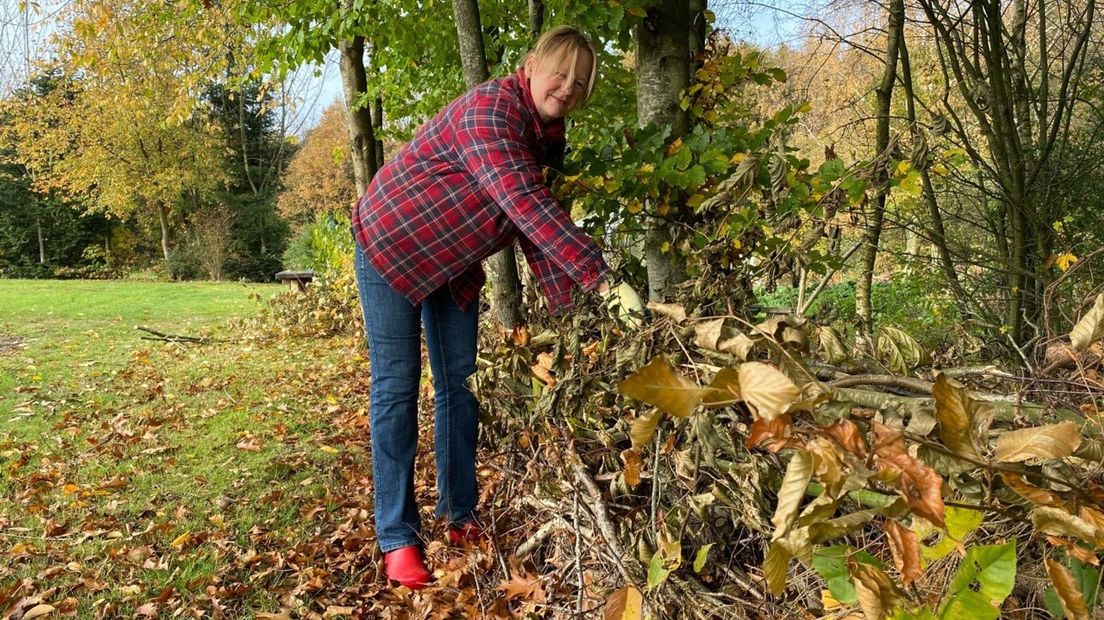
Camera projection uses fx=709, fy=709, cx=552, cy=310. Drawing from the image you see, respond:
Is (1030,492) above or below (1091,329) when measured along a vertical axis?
below

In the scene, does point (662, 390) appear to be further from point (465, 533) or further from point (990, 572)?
point (465, 533)

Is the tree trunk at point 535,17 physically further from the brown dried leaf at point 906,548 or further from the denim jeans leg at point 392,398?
the brown dried leaf at point 906,548

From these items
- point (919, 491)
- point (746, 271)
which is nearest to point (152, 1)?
point (746, 271)

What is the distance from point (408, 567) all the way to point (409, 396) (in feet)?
1.81

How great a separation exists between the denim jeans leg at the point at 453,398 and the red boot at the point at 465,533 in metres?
0.02

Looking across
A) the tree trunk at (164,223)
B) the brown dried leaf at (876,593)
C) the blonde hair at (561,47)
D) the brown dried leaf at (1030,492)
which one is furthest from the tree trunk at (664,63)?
the tree trunk at (164,223)

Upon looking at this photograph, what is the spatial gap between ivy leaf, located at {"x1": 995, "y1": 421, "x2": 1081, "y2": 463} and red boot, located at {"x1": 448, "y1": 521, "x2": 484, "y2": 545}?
1.82m

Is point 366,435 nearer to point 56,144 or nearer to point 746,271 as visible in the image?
point 746,271

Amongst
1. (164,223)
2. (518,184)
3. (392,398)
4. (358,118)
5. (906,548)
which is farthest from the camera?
(164,223)

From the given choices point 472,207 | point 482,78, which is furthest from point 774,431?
point 482,78

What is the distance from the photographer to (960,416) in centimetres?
89

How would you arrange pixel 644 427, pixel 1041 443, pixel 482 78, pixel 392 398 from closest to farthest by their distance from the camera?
pixel 1041 443
pixel 644 427
pixel 392 398
pixel 482 78

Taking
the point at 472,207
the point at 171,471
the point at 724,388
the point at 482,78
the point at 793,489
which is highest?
the point at 482,78

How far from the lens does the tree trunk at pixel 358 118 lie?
6621mm
